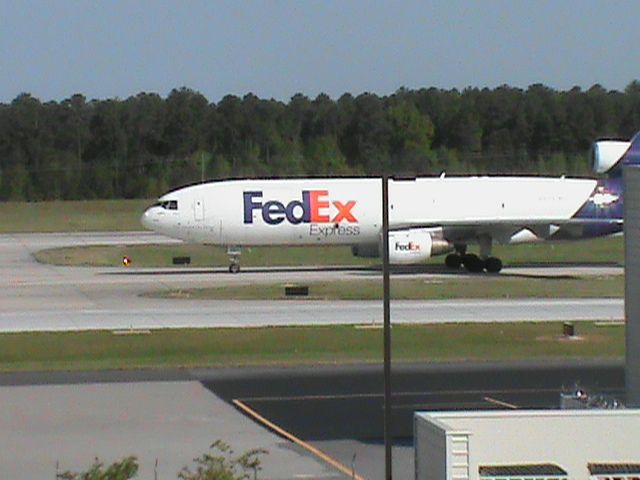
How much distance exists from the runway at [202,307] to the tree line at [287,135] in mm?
41044

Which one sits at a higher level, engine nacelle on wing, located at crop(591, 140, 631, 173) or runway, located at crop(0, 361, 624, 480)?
engine nacelle on wing, located at crop(591, 140, 631, 173)

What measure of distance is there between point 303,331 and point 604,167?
20.5 m

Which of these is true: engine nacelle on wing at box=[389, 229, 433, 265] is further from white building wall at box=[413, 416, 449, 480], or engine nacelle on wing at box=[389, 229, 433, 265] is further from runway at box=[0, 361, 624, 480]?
white building wall at box=[413, 416, 449, 480]

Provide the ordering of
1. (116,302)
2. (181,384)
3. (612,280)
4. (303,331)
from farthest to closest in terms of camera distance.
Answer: (612,280)
(116,302)
(303,331)
(181,384)

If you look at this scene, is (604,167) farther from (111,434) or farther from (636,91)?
(636,91)

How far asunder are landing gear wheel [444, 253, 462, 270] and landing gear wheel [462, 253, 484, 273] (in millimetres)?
453

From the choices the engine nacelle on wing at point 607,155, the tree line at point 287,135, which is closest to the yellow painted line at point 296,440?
the engine nacelle on wing at point 607,155

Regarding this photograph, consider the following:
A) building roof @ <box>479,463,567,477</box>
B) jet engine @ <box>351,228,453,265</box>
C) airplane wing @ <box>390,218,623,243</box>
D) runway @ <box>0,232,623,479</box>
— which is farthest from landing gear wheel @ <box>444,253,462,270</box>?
building roof @ <box>479,463,567,477</box>

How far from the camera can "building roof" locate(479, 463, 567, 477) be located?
15.9 metres

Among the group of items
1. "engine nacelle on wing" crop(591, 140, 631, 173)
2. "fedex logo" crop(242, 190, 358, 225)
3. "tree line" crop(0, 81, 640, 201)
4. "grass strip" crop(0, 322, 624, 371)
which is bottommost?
"grass strip" crop(0, 322, 624, 371)

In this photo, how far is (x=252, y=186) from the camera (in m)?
59.8

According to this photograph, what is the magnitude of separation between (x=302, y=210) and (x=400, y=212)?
419cm

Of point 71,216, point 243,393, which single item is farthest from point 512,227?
point 71,216

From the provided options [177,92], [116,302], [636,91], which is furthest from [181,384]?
[177,92]
